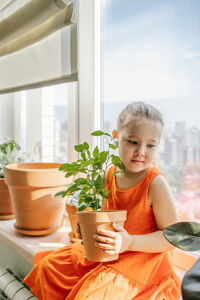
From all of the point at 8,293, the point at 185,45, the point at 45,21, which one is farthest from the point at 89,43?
the point at 8,293

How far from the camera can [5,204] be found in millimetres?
1485

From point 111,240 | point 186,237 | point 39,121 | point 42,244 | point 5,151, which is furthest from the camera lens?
point 39,121

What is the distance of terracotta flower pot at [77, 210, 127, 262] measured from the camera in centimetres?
72

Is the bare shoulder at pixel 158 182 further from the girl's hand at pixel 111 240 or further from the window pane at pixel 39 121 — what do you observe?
the window pane at pixel 39 121

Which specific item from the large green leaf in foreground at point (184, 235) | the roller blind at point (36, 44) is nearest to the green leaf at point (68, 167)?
the large green leaf in foreground at point (184, 235)

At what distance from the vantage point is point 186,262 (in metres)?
0.99

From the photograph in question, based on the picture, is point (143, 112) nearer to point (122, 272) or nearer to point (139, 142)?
point (139, 142)

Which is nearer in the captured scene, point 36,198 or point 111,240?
point 111,240

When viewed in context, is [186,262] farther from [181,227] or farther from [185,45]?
[185,45]

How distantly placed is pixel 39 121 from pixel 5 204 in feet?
1.91

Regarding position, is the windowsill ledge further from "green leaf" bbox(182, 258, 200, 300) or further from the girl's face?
"green leaf" bbox(182, 258, 200, 300)

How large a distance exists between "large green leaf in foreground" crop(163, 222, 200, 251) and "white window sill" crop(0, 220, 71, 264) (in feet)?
2.46

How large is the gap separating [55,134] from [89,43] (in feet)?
2.15

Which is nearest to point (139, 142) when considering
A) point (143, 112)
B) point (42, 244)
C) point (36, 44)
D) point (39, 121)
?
point (143, 112)
